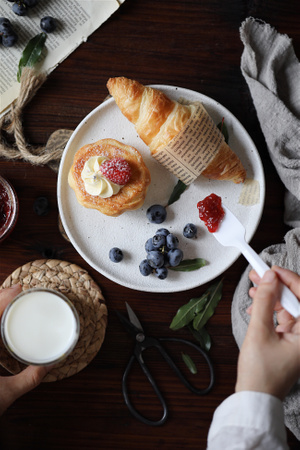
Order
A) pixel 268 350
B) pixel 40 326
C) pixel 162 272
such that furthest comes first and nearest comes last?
1. pixel 162 272
2. pixel 40 326
3. pixel 268 350

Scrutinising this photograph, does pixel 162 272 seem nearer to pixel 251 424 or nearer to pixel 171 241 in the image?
pixel 171 241

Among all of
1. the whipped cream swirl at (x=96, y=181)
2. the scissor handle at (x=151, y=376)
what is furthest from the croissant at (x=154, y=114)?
the scissor handle at (x=151, y=376)

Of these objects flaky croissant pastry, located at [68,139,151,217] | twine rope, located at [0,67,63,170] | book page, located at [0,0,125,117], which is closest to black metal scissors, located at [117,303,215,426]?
flaky croissant pastry, located at [68,139,151,217]

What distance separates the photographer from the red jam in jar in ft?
4.63

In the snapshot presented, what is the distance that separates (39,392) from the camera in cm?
154

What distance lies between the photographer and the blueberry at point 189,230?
148 centimetres

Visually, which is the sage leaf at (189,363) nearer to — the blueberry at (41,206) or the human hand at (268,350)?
the human hand at (268,350)

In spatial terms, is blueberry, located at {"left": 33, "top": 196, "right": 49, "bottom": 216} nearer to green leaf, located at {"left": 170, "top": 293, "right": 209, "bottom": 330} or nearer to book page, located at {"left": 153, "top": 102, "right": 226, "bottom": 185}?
book page, located at {"left": 153, "top": 102, "right": 226, "bottom": 185}

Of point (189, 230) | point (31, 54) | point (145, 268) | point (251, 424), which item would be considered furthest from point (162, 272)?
point (31, 54)

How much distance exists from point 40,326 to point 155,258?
0.41m

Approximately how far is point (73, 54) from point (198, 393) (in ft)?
4.07

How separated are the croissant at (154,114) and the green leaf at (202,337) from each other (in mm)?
550

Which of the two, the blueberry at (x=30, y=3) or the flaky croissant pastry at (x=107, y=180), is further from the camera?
the blueberry at (x=30, y=3)

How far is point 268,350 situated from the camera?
1.11m
